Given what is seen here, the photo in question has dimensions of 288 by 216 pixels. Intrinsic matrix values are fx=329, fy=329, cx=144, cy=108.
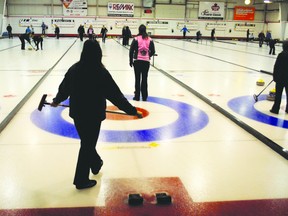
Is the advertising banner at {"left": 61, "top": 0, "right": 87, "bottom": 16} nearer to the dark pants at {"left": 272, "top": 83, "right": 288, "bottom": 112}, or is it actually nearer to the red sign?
the red sign

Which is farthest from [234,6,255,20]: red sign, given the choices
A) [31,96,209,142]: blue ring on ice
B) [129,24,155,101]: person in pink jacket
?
[31,96,209,142]: blue ring on ice

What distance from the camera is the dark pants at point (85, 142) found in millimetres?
3361

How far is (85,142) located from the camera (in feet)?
11.2

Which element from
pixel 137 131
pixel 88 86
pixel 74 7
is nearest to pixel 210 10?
pixel 74 7

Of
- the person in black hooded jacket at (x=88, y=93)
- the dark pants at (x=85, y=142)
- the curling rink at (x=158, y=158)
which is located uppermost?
the person in black hooded jacket at (x=88, y=93)

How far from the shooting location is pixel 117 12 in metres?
41.0

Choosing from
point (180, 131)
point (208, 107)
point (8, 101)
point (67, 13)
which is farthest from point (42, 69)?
point (67, 13)

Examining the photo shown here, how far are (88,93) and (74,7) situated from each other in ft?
130

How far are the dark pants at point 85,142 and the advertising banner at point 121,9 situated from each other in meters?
39.4

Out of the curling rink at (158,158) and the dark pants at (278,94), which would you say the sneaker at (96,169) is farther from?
the dark pants at (278,94)

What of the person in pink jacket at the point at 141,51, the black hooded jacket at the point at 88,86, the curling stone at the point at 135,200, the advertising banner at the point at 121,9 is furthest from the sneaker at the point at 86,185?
the advertising banner at the point at 121,9

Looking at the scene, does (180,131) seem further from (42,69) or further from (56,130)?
(42,69)

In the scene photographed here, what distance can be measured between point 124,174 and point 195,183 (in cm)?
86

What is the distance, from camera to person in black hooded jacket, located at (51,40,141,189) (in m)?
3.26
